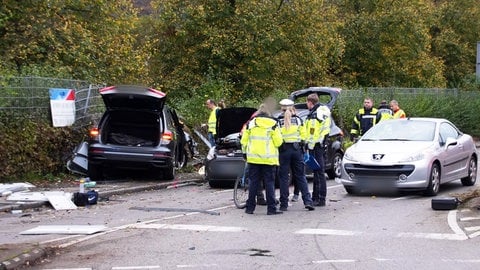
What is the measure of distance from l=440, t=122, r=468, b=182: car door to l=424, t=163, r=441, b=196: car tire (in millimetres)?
260

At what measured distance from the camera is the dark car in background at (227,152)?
14766mm

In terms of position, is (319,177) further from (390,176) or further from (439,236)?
(439,236)

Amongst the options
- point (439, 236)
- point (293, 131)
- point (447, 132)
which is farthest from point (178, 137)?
point (439, 236)

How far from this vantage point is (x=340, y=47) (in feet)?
113

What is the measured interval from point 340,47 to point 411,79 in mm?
9942

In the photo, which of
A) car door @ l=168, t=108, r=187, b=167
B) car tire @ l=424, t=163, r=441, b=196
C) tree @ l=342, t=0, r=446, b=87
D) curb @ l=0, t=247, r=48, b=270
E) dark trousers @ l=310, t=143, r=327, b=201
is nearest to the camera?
curb @ l=0, t=247, r=48, b=270

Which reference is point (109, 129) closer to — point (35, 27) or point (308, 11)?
point (35, 27)

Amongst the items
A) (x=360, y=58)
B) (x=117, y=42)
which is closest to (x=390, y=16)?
(x=360, y=58)

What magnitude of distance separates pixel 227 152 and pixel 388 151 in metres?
3.37

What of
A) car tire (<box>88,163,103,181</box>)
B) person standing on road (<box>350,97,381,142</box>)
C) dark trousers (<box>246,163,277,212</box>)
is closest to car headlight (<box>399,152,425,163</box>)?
dark trousers (<box>246,163,277,212</box>)

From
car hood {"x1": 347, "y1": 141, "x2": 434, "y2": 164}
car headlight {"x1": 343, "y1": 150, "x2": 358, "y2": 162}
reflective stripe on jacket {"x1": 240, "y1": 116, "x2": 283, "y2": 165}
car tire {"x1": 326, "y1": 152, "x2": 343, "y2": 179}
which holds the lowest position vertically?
car tire {"x1": 326, "y1": 152, "x2": 343, "y2": 179}

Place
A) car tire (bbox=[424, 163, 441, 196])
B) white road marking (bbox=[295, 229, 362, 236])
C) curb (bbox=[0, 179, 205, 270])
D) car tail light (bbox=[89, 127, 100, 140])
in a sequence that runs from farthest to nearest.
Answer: car tail light (bbox=[89, 127, 100, 140]) < car tire (bbox=[424, 163, 441, 196]) < white road marking (bbox=[295, 229, 362, 236]) < curb (bbox=[0, 179, 205, 270])

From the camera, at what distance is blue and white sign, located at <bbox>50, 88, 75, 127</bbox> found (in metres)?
16.3

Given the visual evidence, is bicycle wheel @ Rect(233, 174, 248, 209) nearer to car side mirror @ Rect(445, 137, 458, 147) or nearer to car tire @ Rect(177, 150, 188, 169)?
car side mirror @ Rect(445, 137, 458, 147)
